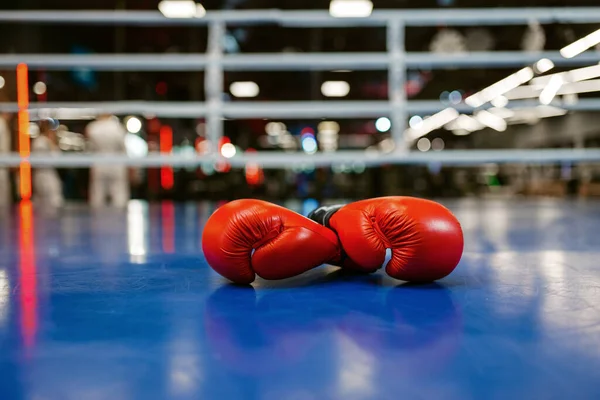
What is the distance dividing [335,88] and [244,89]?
2929mm

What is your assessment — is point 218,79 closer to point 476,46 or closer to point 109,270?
point 109,270

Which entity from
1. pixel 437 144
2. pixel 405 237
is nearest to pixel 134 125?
pixel 405 237

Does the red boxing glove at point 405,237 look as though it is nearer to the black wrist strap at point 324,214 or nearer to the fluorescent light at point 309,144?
the black wrist strap at point 324,214

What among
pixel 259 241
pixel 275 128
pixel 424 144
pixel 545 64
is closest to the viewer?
pixel 259 241

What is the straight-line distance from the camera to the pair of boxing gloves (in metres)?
1.09

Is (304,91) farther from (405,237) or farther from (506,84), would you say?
(405,237)

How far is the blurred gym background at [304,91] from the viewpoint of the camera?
10.7 feet

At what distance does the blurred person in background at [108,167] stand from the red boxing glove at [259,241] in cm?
426

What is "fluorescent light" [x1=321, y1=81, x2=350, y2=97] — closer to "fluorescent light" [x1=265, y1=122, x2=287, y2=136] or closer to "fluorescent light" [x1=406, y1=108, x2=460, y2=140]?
"fluorescent light" [x1=406, y1=108, x2=460, y2=140]

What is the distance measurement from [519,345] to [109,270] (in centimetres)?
105

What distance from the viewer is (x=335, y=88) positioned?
15.8m

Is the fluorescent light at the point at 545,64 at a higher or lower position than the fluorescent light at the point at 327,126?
lower

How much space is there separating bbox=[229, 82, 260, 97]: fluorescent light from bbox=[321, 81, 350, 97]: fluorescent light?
2.17 m

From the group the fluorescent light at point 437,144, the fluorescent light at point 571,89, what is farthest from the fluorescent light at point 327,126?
the fluorescent light at point 437,144
